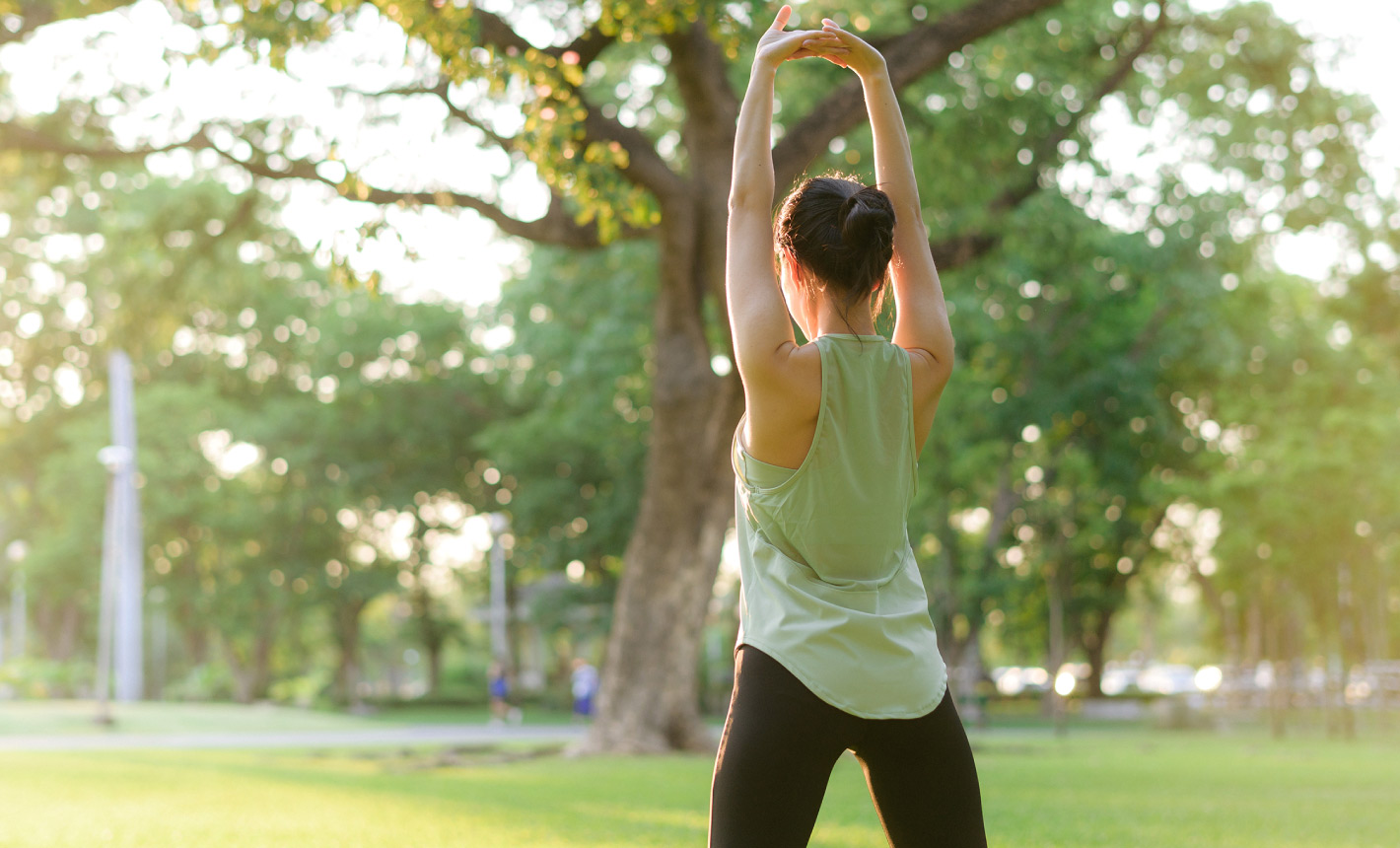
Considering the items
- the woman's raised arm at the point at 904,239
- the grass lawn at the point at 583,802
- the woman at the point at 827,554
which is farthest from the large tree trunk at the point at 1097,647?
the woman at the point at 827,554

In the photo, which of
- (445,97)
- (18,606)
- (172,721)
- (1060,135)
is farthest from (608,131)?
(18,606)

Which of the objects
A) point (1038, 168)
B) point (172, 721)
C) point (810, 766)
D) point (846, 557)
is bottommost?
point (172, 721)

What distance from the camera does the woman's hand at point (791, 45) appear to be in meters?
2.58

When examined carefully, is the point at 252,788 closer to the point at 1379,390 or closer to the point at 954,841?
the point at 954,841

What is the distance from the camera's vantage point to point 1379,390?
29078mm

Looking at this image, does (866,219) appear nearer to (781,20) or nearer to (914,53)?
(781,20)

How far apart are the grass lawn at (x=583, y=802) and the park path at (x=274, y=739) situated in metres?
3.74

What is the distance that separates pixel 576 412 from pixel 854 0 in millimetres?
16744

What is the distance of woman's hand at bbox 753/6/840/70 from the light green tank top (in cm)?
62

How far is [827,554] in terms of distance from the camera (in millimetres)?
2283

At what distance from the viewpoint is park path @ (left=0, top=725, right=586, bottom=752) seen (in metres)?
21.9

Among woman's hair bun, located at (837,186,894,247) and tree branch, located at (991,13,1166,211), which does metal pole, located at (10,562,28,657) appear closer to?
tree branch, located at (991,13,1166,211)

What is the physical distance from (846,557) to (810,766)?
0.37 metres

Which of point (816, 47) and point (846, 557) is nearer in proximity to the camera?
point (846, 557)
